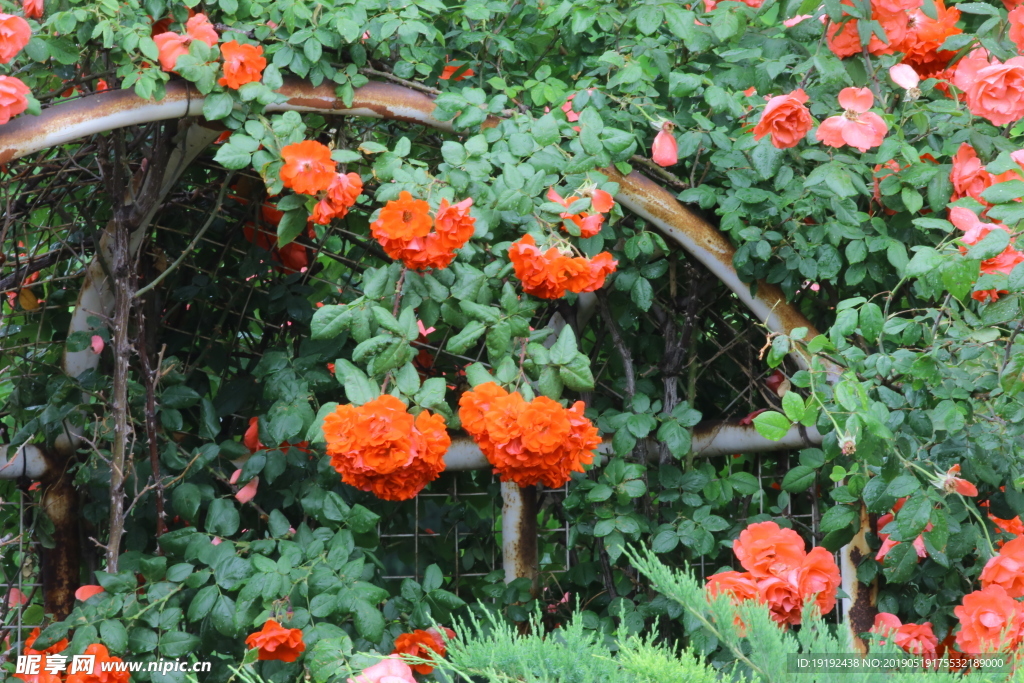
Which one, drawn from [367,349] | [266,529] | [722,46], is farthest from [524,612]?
[722,46]

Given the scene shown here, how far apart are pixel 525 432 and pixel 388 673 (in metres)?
0.39

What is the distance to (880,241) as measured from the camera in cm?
171

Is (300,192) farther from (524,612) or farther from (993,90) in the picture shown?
(993,90)

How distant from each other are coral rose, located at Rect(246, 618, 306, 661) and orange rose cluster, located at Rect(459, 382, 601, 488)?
48 cm

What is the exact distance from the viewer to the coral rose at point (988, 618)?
4.77 ft

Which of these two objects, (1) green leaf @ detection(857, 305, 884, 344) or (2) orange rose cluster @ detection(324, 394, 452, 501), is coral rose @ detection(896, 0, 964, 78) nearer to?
(1) green leaf @ detection(857, 305, 884, 344)

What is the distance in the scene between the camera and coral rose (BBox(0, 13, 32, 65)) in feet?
4.78

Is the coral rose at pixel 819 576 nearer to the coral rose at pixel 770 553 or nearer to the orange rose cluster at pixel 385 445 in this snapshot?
the coral rose at pixel 770 553

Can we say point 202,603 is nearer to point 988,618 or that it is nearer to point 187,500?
point 187,500

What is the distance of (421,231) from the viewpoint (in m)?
1.46

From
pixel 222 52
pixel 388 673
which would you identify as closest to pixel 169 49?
pixel 222 52

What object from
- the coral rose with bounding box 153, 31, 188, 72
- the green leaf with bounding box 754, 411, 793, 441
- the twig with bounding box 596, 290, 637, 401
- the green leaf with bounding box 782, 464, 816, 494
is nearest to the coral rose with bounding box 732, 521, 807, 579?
the green leaf with bounding box 782, 464, 816, 494

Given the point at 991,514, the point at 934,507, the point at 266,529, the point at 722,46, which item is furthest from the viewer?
the point at 266,529

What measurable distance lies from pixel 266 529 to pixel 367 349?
2.56ft
